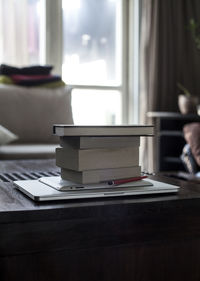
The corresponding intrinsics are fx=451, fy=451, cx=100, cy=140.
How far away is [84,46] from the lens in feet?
13.4

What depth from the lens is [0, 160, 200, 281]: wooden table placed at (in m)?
0.90

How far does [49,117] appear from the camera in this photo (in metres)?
3.28

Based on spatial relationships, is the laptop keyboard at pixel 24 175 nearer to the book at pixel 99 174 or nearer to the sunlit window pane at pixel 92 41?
the book at pixel 99 174

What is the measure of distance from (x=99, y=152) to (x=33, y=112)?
7.46ft

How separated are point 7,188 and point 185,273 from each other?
486 millimetres

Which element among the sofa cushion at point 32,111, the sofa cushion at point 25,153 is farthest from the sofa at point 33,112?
the sofa cushion at point 25,153

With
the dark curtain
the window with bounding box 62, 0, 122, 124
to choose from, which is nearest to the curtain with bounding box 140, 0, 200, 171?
the dark curtain

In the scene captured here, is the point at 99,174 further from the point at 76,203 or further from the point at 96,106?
the point at 96,106

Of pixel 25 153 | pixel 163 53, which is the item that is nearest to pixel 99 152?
→ pixel 25 153

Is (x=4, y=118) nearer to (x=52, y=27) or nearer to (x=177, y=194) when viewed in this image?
(x=52, y=27)

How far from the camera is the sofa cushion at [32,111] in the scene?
319cm

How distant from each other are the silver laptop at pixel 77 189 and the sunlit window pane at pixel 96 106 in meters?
2.99

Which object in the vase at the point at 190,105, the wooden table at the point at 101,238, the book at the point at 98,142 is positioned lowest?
the wooden table at the point at 101,238

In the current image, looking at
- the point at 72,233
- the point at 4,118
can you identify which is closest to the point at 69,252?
the point at 72,233
